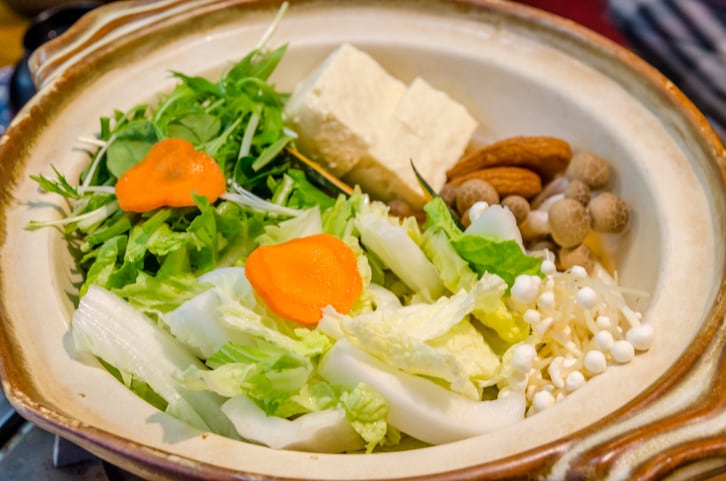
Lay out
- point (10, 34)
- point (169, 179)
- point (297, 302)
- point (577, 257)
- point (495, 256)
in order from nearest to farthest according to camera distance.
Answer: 1. point (297, 302)
2. point (495, 256)
3. point (169, 179)
4. point (577, 257)
5. point (10, 34)

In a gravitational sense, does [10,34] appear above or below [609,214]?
below

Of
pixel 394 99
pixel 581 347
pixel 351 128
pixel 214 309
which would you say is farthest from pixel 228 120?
pixel 581 347

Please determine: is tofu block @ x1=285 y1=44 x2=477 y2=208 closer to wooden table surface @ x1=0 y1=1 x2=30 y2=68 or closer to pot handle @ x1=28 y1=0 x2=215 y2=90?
pot handle @ x1=28 y1=0 x2=215 y2=90

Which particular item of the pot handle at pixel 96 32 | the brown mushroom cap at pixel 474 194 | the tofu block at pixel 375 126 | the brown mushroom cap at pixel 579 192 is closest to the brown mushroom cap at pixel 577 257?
the brown mushroom cap at pixel 579 192

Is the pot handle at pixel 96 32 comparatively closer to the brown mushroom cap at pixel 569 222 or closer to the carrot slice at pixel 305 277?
the carrot slice at pixel 305 277

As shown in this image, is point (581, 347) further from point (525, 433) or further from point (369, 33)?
point (369, 33)

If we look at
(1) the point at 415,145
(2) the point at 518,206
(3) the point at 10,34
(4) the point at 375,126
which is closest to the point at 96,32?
(4) the point at 375,126

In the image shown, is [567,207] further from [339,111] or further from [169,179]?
[169,179]

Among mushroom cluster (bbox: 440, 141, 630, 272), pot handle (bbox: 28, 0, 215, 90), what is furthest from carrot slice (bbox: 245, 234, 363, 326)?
pot handle (bbox: 28, 0, 215, 90)
